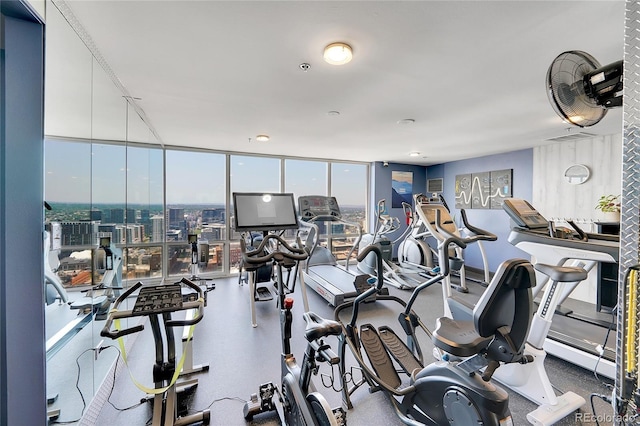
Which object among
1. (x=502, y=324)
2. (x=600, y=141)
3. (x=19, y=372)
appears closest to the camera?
(x=19, y=372)

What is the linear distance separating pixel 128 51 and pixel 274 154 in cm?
397

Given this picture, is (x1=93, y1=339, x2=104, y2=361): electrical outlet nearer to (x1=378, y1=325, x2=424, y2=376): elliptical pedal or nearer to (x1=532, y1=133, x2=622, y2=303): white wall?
(x1=378, y1=325, x2=424, y2=376): elliptical pedal

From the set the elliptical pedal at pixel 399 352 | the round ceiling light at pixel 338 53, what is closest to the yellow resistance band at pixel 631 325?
the elliptical pedal at pixel 399 352

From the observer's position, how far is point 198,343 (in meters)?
2.93

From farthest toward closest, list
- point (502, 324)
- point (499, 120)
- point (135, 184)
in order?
point (499, 120) < point (135, 184) < point (502, 324)

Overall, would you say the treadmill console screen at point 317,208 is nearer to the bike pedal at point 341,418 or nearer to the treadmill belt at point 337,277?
the treadmill belt at point 337,277

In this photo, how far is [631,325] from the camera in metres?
1.23

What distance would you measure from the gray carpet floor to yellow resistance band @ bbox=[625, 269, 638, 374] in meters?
0.96

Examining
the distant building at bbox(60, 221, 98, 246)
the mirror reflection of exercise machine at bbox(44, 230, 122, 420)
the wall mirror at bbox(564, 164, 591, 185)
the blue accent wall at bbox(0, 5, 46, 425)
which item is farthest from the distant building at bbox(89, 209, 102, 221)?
the wall mirror at bbox(564, 164, 591, 185)

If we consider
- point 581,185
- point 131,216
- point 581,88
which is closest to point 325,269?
point 131,216

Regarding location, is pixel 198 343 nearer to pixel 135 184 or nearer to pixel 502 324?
pixel 135 184

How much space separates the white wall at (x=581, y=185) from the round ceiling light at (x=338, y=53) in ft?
14.9

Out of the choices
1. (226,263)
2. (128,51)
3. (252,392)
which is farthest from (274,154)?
(252,392)

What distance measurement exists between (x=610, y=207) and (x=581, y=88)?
134 inches
